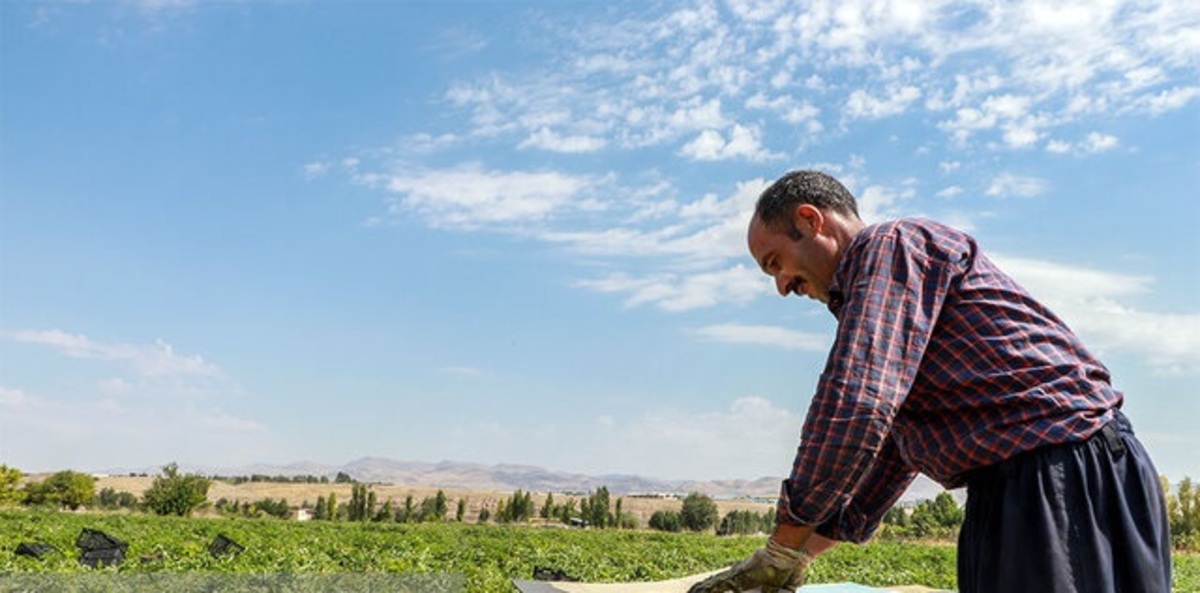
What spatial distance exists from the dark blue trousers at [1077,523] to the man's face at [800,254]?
42 cm

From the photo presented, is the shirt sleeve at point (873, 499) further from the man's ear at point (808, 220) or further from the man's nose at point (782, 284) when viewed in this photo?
the man's ear at point (808, 220)

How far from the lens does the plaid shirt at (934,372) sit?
1419 millimetres

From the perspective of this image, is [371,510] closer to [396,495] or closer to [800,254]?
[396,495]

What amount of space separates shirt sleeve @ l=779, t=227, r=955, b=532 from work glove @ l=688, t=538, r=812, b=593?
0.59 ft

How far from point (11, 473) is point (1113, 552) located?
35.6 meters

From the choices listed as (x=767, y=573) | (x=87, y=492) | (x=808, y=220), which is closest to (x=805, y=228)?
(x=808, y=220)

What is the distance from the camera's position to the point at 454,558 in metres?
9.25

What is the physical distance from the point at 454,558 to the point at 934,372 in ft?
27.1

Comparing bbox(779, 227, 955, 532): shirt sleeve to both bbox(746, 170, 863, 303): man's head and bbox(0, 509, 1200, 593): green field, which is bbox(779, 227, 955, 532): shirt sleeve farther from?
bbox(0, 509, 1200, 593): green field

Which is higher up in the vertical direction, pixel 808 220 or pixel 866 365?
pixel 808 220

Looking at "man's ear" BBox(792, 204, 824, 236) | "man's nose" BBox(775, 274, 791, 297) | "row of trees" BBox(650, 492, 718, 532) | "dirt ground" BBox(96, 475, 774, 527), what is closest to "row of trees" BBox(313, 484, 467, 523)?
"dirt ground" BBox(96, 475, 774, 527)

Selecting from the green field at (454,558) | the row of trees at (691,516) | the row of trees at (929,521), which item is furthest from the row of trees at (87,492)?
the row of trees at (929,521)

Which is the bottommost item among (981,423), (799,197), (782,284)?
(981,423)

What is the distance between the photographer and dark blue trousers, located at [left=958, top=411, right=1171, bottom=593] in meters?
1.45
